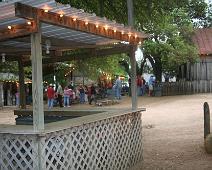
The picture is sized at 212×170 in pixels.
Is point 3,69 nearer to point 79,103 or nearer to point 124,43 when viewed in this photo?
point 79,103

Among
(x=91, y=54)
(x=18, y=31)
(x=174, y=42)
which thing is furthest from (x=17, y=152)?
(x=174, y=42)

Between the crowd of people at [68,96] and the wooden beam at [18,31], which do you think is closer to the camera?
the wooden beam at [18,31]

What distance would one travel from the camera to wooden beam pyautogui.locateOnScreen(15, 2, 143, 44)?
6535mm

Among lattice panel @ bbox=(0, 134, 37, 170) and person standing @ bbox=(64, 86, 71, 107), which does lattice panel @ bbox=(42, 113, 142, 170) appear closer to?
lattice panel @ bbox=(0, 134, 37, 170)

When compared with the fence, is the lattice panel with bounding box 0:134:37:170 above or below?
below

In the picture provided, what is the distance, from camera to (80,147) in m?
8.11

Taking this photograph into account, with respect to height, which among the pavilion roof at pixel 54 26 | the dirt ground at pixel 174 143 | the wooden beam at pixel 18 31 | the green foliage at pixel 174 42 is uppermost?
the green foliage at pixel 174 42

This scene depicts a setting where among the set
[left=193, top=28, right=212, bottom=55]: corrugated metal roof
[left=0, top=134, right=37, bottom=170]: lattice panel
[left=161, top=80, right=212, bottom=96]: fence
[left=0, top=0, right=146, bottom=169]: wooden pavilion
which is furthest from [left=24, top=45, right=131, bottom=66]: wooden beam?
[left=193, top=28, right=212, bottom=55]: corrugated metal roof

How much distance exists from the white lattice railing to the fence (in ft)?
88.8

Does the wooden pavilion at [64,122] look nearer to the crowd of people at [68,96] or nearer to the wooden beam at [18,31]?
the wooden beam at [18,31]

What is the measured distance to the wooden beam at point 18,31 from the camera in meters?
6.92

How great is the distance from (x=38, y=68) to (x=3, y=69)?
30213 mm

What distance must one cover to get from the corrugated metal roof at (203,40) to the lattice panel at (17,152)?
102 feet

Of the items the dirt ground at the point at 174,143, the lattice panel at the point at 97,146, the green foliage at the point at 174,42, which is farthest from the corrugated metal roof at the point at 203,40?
the lattice panel at the point at 97,146
